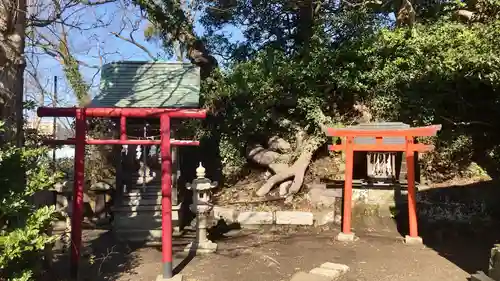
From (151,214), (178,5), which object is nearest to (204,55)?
(178,5)

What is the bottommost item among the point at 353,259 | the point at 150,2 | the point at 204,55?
the point at 353,259

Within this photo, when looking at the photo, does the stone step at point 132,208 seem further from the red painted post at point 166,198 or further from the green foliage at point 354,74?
the green foliage at point 354,74

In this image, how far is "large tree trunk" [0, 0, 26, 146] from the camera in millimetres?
4797

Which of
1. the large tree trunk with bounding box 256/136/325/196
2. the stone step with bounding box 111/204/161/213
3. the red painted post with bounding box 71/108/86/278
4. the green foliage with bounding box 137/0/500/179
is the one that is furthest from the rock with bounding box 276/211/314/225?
the red painted post with bounding box 71/108/86/278

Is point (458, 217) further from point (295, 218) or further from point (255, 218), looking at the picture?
point (255, 218)

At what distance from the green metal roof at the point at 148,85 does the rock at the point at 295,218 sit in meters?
3.84

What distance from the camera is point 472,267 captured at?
7301mm

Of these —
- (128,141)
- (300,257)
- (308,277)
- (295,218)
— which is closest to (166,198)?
(128,141)

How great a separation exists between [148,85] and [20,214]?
759 cm

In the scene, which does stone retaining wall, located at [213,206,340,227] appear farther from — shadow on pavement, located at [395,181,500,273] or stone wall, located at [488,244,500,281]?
stone wall, located at [488,244,500,281]

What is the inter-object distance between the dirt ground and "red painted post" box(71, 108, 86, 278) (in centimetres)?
31

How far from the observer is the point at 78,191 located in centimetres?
602

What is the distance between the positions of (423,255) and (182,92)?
22.6 ft

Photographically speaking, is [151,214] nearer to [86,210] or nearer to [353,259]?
[86,210]
